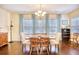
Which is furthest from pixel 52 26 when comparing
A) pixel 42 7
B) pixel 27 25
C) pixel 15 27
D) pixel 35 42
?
pixel 35 42

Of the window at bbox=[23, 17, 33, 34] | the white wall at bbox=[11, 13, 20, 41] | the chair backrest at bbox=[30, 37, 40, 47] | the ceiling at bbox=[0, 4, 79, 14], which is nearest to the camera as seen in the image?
the chair backrest at bbox=[30, 37, 40, 47]

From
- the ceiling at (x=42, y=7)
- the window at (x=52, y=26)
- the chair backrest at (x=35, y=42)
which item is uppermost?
the ceiling at (x=42, y=7)

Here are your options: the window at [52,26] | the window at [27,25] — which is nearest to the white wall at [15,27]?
the window at [27,25]

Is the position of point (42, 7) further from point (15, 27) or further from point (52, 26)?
point (15, 27)

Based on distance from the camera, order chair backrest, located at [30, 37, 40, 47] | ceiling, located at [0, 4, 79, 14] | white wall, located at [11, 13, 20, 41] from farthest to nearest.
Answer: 1. white wall, located at [11, 13, 20, 41]
2. ceiling, located at [0, 4, 79, 14]
3. chair backrest, located at [30, 37, 40, 47]

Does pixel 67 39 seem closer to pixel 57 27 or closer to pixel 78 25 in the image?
pixel 57 27

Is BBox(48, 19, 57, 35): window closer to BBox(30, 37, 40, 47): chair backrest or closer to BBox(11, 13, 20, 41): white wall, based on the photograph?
BBox(11, 13, 20, 41): white wall

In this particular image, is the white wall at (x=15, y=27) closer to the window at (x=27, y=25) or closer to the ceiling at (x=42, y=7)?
the window at (x=27, y=25)

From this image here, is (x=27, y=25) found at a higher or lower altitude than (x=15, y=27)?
higher

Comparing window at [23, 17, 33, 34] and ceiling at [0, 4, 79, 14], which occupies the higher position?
ceiling at [0, 4, 79, 14]

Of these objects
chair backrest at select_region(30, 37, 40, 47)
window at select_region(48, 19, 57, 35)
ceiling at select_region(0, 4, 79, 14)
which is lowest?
chair backrest at select_region(30, 37, 40, 47)

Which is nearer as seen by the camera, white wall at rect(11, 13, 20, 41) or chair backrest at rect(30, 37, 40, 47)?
chair backrest at rect(30, 37, 40, 47)

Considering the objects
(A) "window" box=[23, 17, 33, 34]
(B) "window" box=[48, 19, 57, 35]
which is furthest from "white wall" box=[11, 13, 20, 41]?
(B) "window" box=[48, 19, 57, 35]
